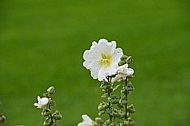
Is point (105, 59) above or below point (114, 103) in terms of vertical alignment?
above

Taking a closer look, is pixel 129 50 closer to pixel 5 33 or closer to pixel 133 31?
pixel 133 31

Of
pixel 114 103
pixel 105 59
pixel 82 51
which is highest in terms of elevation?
pixel 82 51

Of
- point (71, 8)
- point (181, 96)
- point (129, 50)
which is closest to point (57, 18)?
point (71, 8)

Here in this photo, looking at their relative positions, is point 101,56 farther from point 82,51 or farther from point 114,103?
point 82,51

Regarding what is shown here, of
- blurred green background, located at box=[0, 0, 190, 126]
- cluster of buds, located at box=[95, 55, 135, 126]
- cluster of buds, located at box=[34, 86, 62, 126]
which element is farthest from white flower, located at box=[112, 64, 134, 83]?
blurred green background, located at box=[0, 0, 190, 126]

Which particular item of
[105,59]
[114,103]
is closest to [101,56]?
[105,59]

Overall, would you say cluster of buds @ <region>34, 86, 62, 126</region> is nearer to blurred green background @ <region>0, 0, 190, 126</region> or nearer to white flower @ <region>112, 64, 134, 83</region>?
white flower @ <region>112, 64, 134, 83</region>
